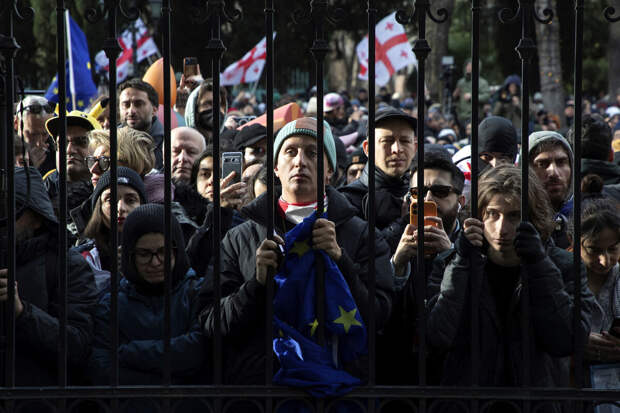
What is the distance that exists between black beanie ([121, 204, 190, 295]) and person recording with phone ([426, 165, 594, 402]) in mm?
1012

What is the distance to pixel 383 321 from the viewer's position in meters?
3.55

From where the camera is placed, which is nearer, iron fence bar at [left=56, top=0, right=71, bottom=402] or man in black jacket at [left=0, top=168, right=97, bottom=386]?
iron fence bar at [left=56, top=0, right=71, bottom=402]

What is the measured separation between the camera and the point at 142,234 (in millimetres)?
3873

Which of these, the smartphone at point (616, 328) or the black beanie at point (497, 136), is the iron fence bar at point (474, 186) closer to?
the smartphone at point (616, 328)

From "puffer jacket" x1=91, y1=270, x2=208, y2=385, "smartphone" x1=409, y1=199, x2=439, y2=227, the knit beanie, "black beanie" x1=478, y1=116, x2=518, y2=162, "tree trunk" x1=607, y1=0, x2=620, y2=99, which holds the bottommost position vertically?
"puffer jacket" x1=91, y1=270, x2=208, y2=385

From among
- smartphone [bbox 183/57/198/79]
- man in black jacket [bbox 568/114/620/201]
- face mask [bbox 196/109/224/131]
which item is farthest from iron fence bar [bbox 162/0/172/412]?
smartphone [bbox 183/57/198/79]

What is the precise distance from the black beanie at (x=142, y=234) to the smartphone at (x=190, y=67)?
14.8 feet

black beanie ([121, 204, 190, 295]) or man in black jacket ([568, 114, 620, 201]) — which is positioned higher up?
man in black jacket ([568, 114, 620, 201])

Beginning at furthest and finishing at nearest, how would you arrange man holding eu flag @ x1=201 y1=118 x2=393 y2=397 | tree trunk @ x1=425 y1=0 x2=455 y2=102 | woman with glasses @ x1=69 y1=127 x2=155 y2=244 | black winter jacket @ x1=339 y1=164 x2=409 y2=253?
tree trunk @ x1=425 y1=0 x2=455 y2=102 < woman with glasses @ x1=69 y1=127 x2=155 y2=244 < black winter jacket @ x1=339 y1=164 x2=409 y2=253 < man holding eu flag @ x1=201 y1=118 x2=393 y2=397

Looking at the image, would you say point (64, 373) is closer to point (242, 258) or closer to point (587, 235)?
point (242, 258)

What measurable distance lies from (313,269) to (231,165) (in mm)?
1745

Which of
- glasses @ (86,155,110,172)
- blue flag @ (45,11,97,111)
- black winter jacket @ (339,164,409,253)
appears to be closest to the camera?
black winter jacket @ (339,164,409,253)

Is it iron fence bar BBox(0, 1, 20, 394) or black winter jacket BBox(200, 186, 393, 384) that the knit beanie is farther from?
iron fence bar BBox(0, 1, 20, 394)

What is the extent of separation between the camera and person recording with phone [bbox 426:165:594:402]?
3299 mm
